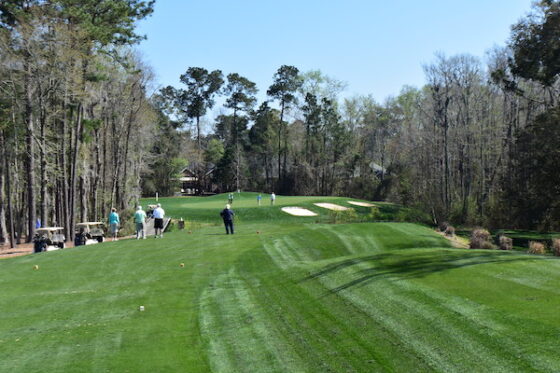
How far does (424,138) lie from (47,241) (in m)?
44.6

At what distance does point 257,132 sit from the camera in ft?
296

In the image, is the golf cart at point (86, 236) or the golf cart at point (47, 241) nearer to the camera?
the golf cart at point (47, 241)

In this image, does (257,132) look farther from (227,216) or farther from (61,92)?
(227,216)

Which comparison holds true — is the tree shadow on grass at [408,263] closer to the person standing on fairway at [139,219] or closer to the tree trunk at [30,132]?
the person standing on fairway at [139,219]

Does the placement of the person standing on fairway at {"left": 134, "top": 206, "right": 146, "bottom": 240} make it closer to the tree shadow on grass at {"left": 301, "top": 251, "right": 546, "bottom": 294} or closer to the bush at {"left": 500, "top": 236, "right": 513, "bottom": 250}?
the tree shadow on grass at {"left": 301, "top": 251, "right": 546, "bottom": 294}

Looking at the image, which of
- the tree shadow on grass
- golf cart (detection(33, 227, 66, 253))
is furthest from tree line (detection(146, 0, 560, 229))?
golf cart (detection(33, 227, 66, 253))

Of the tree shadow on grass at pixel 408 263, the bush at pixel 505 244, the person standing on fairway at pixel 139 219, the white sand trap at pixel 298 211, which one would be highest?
the person standing on fairway at pixel 139 219

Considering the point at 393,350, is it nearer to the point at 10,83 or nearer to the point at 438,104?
the point at 10,83

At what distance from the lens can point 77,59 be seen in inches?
1300

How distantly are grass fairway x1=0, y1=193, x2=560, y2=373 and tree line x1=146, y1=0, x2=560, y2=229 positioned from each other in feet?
70.1

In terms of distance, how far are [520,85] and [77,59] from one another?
1648 inches

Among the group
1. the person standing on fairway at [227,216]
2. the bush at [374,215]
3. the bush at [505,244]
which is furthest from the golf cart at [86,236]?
the bush at [374,215]

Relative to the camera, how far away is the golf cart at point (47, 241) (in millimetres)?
27125

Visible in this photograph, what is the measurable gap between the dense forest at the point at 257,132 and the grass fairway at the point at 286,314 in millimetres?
18592
